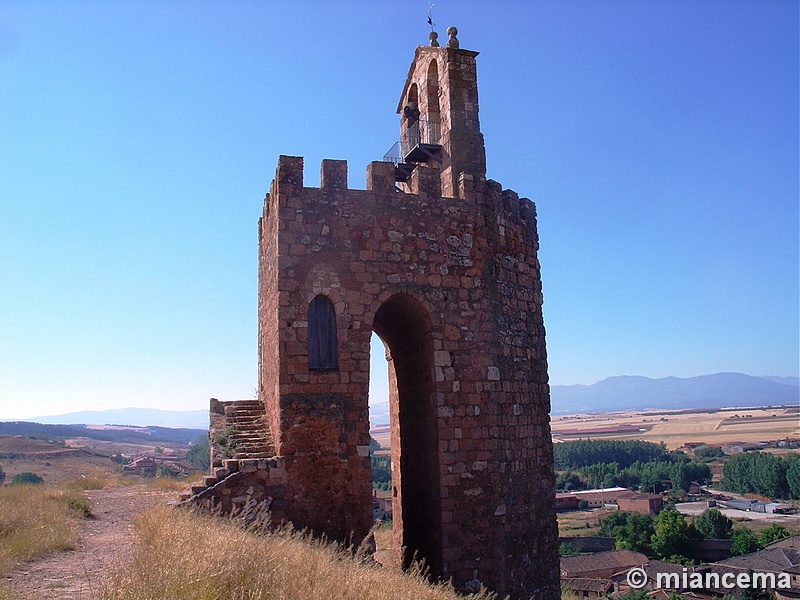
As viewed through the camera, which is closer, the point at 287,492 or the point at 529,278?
the point at 287,492

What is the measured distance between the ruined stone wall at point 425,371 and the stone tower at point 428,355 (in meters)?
0.02

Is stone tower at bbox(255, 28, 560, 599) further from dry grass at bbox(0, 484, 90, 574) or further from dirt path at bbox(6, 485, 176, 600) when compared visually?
dry grass at bbox(0, 484, 90, 574)

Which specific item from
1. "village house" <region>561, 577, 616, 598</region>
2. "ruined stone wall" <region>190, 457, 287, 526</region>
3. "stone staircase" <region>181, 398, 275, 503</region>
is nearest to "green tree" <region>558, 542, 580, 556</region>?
"village house" <region>561, 577, 616, 598</region>

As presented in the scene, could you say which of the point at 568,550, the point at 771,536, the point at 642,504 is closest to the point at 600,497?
the point at 642,504

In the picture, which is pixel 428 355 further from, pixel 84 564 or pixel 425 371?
pixel 84 564

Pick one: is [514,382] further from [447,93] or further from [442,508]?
[447,93]

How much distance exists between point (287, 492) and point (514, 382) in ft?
14.2

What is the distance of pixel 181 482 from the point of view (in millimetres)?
14953

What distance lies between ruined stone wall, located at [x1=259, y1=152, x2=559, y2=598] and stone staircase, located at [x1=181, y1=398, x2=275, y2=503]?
0.32 metres

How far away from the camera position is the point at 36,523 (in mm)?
9227

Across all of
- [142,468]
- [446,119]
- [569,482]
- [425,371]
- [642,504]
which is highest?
[446,119]

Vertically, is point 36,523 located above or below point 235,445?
below

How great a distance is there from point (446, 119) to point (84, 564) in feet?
29.8

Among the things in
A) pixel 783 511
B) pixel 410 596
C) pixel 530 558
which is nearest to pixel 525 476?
pixel 530 558
